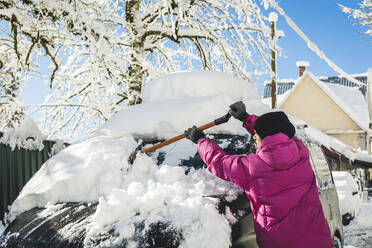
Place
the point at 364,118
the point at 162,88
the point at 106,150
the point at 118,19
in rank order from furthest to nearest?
the point at 364,118
the point at 118,19
the point at 162,88
the point at 106,150

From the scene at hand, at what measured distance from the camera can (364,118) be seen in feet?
78.0

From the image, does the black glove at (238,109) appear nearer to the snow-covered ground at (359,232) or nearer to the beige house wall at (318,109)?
the snow-covered ground at (359,232)

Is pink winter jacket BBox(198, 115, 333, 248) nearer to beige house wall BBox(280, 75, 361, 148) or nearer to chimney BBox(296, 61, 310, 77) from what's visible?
beige house wall BBox(280, 75, 361, 148)

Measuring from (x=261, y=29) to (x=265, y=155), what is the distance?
7518mm

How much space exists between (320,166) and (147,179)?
6.48 feet

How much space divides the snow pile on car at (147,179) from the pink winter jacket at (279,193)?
0.18m

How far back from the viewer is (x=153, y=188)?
234cm

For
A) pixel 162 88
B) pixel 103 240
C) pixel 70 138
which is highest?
pixel 162 88

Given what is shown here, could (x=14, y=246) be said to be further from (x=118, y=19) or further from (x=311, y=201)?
(x=118, y=19)

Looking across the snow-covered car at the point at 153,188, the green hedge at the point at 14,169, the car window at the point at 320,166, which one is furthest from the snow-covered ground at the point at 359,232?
the green hedge at the point at 14,169

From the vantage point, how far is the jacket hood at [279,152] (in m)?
2.24

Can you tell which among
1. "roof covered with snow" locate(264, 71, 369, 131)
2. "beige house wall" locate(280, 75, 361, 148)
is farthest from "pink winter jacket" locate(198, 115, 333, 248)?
"beige house wall" locate(280, 75, 361, 148)

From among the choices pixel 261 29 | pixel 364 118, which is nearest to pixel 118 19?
pixel 261 29

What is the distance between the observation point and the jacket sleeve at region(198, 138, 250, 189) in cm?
228
